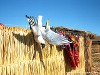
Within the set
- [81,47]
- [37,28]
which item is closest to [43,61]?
[37,28]

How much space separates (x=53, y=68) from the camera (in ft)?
27.0

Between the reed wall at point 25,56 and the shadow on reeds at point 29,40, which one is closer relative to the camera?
the reed wall at point 25,56

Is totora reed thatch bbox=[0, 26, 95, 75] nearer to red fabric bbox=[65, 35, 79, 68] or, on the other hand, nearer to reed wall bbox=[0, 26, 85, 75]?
reed wall bbox=[0, 26, 85, 75]

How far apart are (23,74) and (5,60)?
0.88 meters

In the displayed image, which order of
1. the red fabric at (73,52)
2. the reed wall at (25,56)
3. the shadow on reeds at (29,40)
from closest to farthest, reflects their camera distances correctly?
1. the reed wall at (25,56)
2. the shadow on reeds at (29,40)
3. the red fabric at (73,52)

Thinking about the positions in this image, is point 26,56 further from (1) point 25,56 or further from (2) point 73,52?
(2) point 73,52

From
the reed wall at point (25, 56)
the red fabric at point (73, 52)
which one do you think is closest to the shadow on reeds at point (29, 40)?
the reed wall at point (25, 56)

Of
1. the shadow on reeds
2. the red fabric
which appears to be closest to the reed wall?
the shadow on reeds

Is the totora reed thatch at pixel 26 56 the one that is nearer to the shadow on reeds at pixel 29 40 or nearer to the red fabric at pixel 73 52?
the shadow on reeds at pixel 29 40

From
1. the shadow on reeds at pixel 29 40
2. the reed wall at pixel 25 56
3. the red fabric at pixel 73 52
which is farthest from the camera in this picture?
the red fabric at pixel 73 52

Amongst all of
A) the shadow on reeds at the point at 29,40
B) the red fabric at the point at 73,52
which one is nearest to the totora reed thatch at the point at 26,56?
the shadow on reeds at the point at 29,40

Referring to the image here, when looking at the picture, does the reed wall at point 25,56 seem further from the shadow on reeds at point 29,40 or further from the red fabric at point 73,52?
the red fabric at point 73,52

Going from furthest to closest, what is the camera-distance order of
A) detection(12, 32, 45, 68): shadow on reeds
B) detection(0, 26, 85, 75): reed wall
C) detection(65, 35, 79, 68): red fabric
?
detection(65, 35, 79, 68): red fabric → detection(12, 32, 45, 68): shadow on reeds → detection(0, 26, 85, 75): reed wall

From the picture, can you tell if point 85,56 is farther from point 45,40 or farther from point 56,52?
point 45,40
